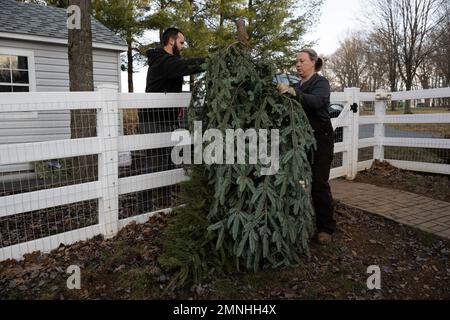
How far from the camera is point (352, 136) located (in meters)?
6.82

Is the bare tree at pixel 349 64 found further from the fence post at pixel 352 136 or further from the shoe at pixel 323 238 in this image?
the shoe at pixel 323 238

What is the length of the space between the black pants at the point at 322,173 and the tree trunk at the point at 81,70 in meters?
Result: 2.88

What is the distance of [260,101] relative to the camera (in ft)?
11.8

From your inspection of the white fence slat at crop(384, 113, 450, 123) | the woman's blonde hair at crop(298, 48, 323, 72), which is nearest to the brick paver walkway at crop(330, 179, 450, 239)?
the white fence slat at crop(384, 113, 450, 123)

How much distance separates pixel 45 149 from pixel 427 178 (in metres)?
6.24

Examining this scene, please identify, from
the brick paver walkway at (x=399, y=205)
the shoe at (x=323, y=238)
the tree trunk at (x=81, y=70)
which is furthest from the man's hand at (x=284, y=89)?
the tree trunk at (x=81, y=70)

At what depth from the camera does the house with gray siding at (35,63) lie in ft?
28.3

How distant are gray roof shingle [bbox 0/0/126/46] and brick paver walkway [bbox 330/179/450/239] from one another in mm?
7475

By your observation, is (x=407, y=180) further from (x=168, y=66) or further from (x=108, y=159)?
(x=108, y=159)

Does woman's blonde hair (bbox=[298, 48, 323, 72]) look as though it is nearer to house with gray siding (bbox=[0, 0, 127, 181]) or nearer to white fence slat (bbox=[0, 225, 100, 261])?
white fence slat (bbox=[0, 225, 100, 261])

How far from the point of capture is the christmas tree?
3.30 m

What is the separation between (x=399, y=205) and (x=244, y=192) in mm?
3081
